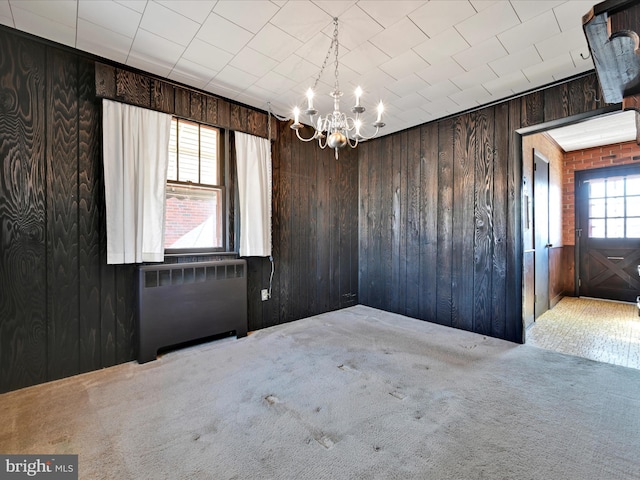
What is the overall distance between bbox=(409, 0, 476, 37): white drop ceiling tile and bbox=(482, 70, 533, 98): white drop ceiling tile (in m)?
1.05

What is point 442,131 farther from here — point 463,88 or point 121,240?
point 121,240

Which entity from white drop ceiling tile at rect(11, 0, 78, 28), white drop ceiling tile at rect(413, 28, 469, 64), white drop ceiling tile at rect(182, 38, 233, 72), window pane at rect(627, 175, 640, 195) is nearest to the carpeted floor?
window pane at rect(627, 175, 640, 195)

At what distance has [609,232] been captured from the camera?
487 centimetres

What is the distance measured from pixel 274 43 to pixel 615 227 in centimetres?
598

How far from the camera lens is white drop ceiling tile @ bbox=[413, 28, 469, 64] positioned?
7.07 ft

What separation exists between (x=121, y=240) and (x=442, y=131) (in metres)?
3.75

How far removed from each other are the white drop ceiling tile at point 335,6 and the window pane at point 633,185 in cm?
554

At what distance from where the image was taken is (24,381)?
218 cm

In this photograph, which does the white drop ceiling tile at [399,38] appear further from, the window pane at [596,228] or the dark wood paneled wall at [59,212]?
the window pane at [596,228]

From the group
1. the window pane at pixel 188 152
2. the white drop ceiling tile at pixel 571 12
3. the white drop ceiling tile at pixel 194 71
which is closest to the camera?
the white drop ceiling tile at pixel 571 12

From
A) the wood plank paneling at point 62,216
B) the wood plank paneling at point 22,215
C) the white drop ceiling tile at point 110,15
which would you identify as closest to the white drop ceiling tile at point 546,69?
the white drop ceiling tile at point 110,15

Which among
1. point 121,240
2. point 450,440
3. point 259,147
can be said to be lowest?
point 450,440

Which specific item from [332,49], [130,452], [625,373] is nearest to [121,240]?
[130,452]

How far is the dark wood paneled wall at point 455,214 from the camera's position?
313 centimetres
